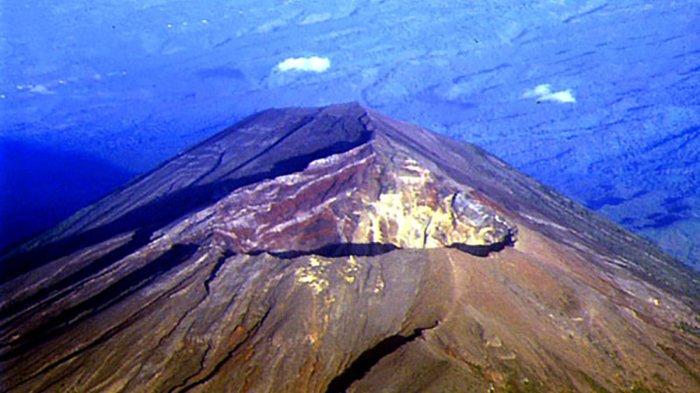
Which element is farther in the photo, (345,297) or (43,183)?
(43,183)

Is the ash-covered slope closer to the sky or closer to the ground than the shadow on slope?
closer to the sky

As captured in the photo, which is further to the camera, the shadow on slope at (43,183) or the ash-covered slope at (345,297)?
the shadow on slope at (43,183)

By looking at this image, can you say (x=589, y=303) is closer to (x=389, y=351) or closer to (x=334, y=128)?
(x=389, y=351)

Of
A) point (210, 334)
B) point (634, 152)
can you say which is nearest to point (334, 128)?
point (210, 334)

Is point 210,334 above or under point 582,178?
above

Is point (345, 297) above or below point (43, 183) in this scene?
above

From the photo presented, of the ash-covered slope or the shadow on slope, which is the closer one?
the ash-covered slope

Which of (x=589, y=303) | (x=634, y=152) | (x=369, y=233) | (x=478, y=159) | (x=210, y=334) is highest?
(x=210, y=334)

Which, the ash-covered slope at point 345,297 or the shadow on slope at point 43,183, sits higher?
the ash-covered slope at point 345,297
